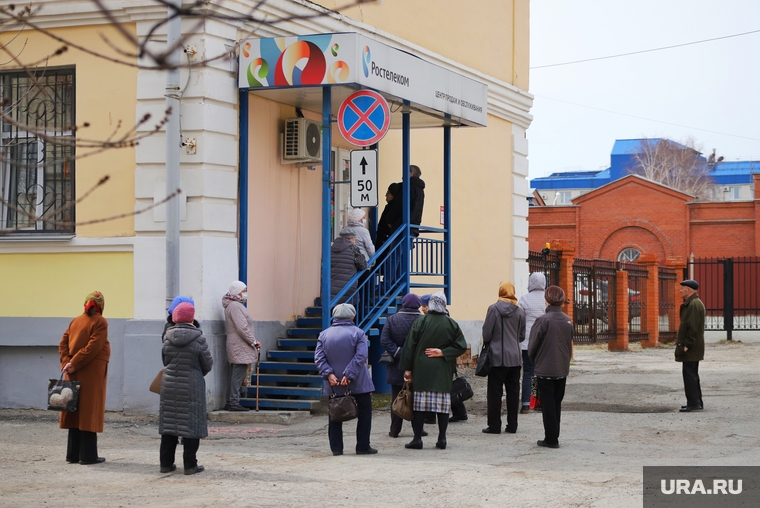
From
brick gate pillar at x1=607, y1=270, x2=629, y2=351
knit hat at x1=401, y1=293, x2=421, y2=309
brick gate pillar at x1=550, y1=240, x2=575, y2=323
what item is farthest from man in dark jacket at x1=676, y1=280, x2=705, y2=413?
brick gate pillar at x1=607, y1=270, x2=629, y2=351

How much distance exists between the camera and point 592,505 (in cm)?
719

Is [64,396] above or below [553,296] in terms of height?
below

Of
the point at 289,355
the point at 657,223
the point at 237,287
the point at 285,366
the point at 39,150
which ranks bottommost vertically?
the point at 285,366

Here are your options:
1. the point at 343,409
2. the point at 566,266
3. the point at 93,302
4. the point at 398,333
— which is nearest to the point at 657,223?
the point at 566,266

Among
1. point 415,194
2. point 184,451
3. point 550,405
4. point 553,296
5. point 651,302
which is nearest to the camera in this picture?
point 184,451

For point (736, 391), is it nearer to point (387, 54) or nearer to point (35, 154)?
point (387, 54)

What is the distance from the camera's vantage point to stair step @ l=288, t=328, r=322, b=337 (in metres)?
13.4

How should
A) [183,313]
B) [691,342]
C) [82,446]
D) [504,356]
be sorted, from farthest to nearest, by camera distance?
[691,342]
[504,356]
[82,446]
[183,313]

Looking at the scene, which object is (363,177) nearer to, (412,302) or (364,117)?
(364,117)

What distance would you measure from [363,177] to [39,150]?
4189mm

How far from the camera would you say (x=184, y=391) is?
850 cm

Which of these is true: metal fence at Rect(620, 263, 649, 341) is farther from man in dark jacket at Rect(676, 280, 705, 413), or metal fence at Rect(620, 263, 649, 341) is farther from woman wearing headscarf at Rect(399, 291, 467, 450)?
woman wearing headscarf at Rect(399, 291, 467, 450)

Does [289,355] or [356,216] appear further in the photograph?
[356,216]

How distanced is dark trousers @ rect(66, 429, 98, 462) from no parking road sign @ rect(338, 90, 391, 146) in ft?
16.1
